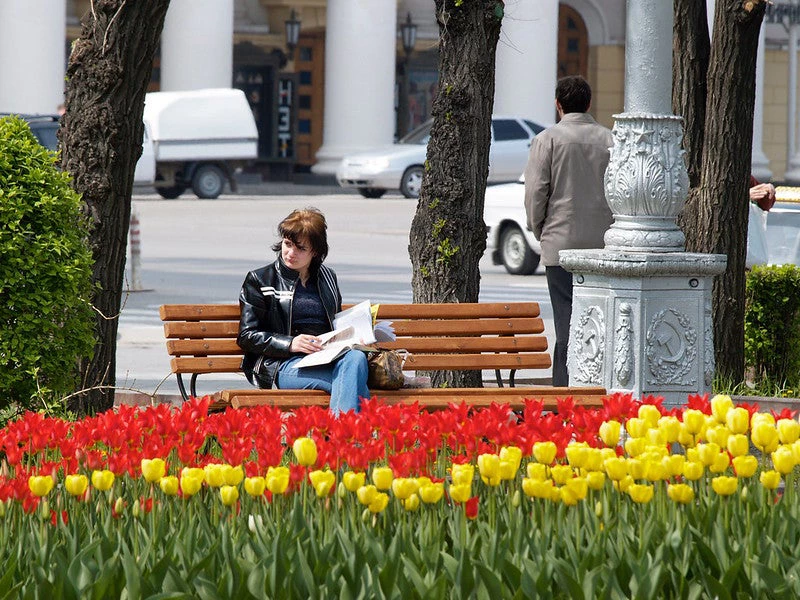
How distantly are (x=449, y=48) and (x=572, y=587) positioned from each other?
20.1 ft

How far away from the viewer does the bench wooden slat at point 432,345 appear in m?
7.65

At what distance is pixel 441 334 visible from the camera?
8297 millimetres

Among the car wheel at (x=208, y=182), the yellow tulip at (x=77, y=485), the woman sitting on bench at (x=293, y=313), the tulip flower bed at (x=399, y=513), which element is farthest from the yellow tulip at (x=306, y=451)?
the car wheel at (x=208, y=182)

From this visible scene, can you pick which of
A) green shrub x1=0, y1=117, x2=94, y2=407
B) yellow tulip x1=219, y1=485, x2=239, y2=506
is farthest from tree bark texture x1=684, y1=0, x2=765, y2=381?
yellow tulip x1=219, y1=485, x2=239, y2=506

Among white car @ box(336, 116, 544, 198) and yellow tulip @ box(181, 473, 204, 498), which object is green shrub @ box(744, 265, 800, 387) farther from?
white car @ box(336, 116, 544, 198)

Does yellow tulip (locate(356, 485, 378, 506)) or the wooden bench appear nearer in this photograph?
yellow tulip (locate(356, 485, 378, 506))

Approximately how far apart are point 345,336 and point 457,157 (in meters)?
2.33

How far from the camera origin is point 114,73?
769 cm

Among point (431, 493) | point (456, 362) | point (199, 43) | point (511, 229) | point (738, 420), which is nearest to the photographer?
point (431, 493)

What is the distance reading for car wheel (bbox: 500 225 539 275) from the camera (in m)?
20.1

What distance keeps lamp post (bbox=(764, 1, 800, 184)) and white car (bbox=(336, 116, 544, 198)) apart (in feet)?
29.3

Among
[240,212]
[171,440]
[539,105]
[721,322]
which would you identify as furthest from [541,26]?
[171,440]

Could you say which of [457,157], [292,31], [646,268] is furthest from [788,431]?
[292,31]

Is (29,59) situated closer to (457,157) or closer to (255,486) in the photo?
(457,157)
